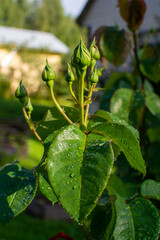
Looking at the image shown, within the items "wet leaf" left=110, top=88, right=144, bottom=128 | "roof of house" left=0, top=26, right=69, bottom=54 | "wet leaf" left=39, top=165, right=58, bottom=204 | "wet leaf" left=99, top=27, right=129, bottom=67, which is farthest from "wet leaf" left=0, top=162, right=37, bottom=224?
"roof of house" left=0, top=26, right=69, bottom=54

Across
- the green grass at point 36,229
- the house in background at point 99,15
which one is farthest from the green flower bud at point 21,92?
the house in background at point 99,15

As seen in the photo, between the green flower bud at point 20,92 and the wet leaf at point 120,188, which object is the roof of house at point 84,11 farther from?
the green flower bud at point 20,92

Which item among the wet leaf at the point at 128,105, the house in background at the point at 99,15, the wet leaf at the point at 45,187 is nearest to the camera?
the wet leaf at the point at 45,187

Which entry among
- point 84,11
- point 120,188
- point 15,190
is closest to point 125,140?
point 15,190

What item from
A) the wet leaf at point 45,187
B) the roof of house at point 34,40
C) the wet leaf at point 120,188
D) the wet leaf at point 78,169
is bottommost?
the roof of house at point 34,40

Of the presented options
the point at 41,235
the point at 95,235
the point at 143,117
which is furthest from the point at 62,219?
the point at 95,235

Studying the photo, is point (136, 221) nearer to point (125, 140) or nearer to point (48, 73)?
point (125, 140)
